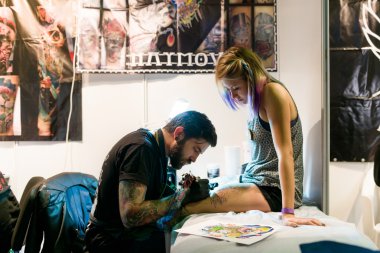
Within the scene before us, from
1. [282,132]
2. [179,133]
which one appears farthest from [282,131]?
[179,133]

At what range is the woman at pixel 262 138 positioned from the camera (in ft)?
5.18

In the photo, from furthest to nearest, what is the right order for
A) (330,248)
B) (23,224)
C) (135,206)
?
(23,224) → (135,206) → (330,248)

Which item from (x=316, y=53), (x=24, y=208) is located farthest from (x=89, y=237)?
(x=316, y=53)

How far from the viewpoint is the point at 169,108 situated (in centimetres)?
253

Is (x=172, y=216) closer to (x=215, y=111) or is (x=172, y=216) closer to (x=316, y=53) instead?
(x=215, y=111)

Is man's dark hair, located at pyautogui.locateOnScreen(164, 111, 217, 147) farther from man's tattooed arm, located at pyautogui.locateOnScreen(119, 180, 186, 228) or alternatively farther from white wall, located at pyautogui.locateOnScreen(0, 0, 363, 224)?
white wall, located at pyautogui.locateOnScreen(0, 0, 363, 224)

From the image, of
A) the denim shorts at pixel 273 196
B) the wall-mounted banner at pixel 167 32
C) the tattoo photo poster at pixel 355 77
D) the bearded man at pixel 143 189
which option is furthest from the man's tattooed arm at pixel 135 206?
the tattoo photo poster at pixel 355 77

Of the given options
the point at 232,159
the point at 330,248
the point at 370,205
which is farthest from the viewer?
the point at 232,159

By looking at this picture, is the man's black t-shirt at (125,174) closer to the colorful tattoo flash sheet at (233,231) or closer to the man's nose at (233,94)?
the colorful tattoo flash sheet at (233,231)

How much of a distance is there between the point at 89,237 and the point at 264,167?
81 cm

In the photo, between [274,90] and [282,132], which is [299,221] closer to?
[282,132]

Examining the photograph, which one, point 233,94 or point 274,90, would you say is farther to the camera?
point 233,94

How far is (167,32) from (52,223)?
1385 millimetres

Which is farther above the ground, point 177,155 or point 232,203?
point 177,155
